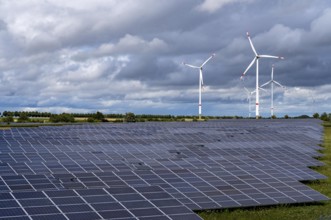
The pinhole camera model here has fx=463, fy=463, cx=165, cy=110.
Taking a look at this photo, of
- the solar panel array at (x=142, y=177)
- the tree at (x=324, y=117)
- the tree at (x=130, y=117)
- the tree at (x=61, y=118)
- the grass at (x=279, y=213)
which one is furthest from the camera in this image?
the tree at (x=324, y=117)

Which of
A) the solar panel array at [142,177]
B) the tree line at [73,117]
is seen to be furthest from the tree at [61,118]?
the solar panel array at [142,177]

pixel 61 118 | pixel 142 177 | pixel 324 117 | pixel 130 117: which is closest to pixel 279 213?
pixel 142 177

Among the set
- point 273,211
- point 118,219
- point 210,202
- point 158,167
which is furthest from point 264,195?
point 118,219

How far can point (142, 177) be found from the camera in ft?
87.9

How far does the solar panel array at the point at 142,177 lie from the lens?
62.2ft

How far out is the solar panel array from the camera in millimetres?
18969

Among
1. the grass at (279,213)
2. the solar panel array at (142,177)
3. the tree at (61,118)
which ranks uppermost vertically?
the tree at (61,118)

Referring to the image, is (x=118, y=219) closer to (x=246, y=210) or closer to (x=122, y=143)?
(x=246, y=210)

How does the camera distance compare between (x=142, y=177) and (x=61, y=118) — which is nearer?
(x=142, y=177)

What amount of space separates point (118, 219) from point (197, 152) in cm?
1978

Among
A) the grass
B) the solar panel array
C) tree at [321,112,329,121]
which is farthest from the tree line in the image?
the grass

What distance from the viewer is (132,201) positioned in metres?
20.1

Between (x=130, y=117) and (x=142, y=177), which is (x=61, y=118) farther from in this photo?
(x=142, y=177)

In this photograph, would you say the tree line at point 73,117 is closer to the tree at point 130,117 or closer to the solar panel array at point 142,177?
the tree at point 130,117
